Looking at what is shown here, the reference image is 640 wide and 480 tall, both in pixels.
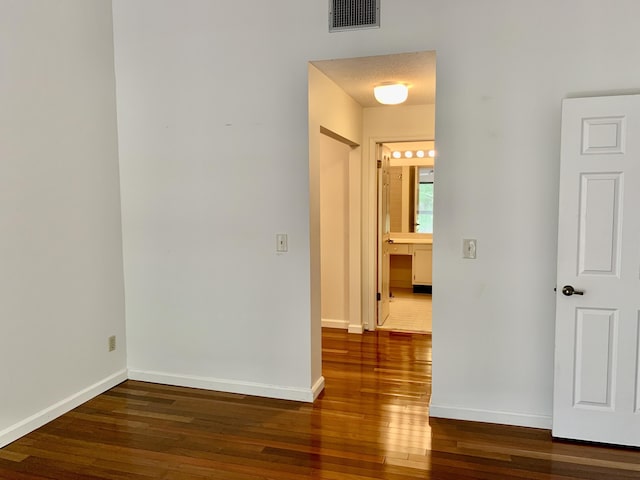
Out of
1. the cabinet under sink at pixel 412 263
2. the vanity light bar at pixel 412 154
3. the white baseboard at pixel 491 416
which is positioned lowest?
the white baseboard at pixel 491 416

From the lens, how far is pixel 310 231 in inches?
128

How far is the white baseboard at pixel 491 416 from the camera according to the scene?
9.65 ft

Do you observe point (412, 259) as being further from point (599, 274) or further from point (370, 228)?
point (599, 274)

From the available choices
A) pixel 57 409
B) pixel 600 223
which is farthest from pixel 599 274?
pixel 57 409

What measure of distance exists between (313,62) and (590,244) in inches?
80.9

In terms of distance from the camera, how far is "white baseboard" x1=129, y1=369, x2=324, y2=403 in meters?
3.36

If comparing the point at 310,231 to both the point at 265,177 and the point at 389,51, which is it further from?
the point at 389,51

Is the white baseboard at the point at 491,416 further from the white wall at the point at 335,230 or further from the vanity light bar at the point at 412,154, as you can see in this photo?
the vanity light bar at the point at 412,154

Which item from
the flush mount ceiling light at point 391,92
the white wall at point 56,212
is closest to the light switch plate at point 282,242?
the white wall at point 56,212

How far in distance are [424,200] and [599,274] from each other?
187 inches

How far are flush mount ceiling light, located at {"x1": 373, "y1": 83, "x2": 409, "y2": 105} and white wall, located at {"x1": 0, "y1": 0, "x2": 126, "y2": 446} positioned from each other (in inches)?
81.5

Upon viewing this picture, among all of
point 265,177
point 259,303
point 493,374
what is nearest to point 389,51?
point 265,177

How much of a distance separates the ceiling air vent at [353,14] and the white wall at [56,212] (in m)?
1.73

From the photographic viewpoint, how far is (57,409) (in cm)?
313
